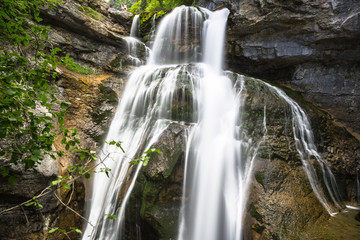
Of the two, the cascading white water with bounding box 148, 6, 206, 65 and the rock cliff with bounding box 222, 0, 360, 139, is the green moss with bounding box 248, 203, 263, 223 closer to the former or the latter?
the rock cliff with bounding box 222, 0, 360, 139

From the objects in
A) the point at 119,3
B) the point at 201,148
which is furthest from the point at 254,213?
the point at 119,3

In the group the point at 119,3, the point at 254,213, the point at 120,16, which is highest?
the point at 119,3

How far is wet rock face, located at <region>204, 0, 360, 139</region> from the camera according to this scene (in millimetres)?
7039

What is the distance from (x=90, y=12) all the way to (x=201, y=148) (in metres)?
8.95

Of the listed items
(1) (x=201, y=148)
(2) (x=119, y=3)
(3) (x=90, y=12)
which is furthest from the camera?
(2) (x=119, y=3)

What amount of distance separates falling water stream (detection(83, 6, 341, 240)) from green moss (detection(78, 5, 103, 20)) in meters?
3.84

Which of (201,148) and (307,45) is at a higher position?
(307,45)

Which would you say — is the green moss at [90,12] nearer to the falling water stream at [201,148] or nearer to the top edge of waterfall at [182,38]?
the top edge of waterfall at [182,38]

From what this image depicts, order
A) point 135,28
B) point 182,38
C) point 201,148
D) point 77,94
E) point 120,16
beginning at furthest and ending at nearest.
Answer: point 135,28
point 120,16
point 182,38
point 77,94
point 201,148

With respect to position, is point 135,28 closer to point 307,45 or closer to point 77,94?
point 77,94

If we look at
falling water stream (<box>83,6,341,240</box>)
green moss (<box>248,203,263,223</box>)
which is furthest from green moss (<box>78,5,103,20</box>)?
green moss (<box>248,203,263,223</box>)

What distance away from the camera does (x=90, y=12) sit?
9.34m

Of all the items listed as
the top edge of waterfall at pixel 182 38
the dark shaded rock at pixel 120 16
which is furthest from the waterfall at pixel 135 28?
the top edge of waterfall at pixel 182 38

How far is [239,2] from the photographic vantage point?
8250 millimetres
